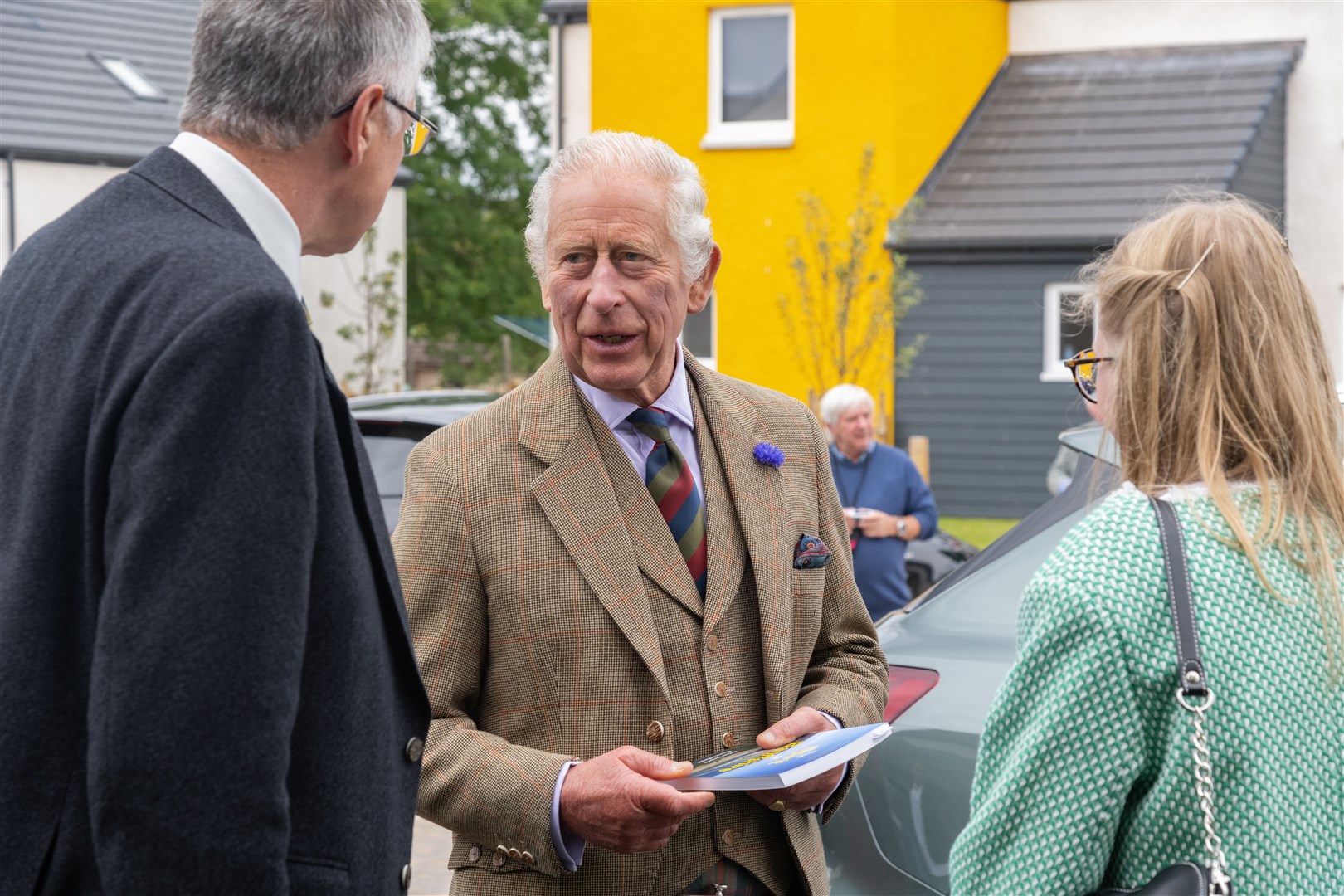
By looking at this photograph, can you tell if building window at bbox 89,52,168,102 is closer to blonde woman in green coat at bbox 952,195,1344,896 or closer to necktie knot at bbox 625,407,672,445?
necktie knot at bbox 625,407,672,445

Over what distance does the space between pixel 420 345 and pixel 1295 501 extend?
1291 inches

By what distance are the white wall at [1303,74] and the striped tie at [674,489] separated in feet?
52.3

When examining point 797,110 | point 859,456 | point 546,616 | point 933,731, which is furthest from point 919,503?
point 797,110

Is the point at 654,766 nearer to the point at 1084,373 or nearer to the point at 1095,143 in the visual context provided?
the point at 1084,373

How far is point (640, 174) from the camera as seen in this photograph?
254 cm

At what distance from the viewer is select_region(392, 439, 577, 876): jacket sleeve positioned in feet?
7.43

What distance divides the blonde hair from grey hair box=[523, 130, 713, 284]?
90 centimetres

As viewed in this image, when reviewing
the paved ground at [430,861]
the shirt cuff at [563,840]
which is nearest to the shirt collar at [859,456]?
the paved ground at [430,861]

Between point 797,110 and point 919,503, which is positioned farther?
point 797,110

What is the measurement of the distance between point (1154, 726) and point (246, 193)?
1234mm

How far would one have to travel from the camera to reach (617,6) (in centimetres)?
1792

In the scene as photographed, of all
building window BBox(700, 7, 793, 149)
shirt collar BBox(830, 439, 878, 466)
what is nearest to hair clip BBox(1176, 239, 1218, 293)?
shirt collar BBox(830, 439, 878, 466)

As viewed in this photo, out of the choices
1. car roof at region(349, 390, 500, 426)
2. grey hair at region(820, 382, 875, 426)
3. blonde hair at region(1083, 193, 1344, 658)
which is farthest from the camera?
grey hair at region(820, 382, 875, 426)

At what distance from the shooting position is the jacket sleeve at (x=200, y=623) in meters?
1.45
